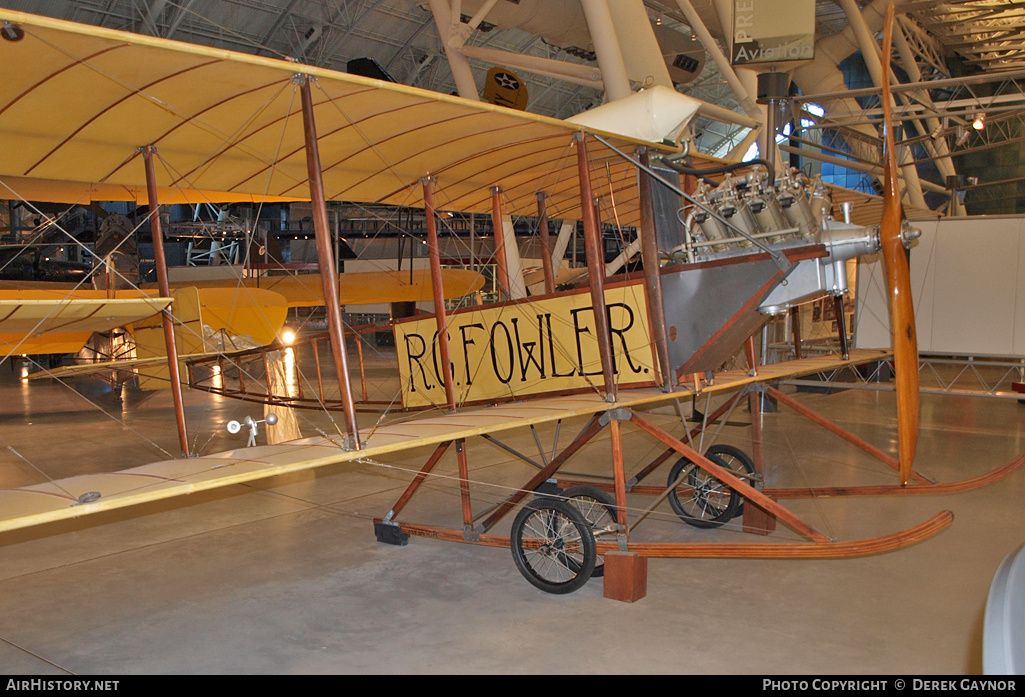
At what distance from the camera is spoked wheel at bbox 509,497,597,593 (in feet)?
14.1

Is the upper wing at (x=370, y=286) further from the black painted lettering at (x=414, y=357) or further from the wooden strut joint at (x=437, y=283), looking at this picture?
the wooden strut joint at (x=437, y=283)

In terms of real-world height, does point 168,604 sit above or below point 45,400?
below

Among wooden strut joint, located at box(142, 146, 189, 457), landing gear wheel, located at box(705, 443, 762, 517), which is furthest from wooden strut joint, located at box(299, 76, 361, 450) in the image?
landing gear wheel, located at box(705, 443, 762, 517)

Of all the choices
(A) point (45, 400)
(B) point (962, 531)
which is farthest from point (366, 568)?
(A) point (45, 400)

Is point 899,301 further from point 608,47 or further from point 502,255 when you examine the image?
point 608,47

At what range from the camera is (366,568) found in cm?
497

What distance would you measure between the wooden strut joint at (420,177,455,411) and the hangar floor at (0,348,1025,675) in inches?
35.3

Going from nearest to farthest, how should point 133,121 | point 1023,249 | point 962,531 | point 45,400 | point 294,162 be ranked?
point 133,121 < point 294,162 < point 962,531 < point 1023,249 < point 45,400

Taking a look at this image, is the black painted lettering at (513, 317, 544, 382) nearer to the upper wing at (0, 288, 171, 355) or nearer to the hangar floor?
the hangar floor

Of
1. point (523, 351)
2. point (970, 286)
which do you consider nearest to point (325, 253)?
point (523, 351)

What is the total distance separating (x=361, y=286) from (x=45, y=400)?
653cm

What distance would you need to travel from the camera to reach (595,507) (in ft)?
16.8

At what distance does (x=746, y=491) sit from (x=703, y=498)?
148 cm

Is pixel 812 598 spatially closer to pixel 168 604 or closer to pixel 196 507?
pixel 168 604
